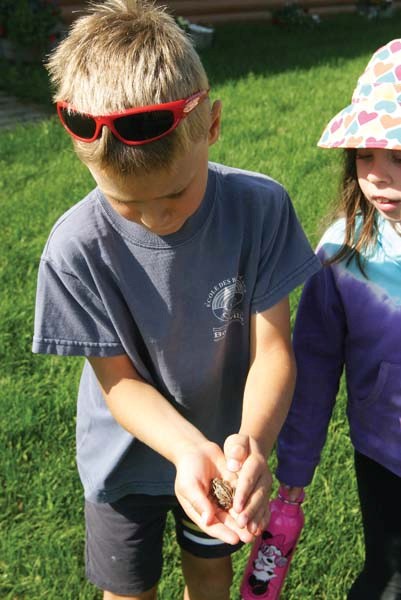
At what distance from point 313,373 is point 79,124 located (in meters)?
0.95

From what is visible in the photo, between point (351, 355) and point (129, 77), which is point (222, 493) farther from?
point (129, 77)

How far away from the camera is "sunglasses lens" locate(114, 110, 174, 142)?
138 centimetres

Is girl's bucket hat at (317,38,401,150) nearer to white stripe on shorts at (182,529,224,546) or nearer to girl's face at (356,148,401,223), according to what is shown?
girl's face at (356,148,401,223)

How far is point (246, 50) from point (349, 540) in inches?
326

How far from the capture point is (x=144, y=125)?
4.57 ft

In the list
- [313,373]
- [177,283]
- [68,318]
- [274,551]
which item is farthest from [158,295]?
[274,551]

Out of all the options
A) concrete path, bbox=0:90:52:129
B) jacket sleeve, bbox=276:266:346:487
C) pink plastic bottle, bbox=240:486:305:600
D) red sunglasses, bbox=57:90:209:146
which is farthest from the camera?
concrete path, bbox=0:90:52:129

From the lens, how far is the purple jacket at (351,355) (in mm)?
1830

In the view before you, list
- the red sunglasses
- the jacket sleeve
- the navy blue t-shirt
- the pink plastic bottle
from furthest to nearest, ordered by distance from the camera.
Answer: the pink plastic bottle → the jacket sleeve → the navy blue t-shirt → the red sunglasses

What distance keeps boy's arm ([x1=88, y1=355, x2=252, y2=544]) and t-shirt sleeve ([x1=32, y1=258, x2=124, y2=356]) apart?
6cm

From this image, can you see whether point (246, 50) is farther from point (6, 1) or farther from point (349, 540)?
point (349, 540)

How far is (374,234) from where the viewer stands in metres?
1.86

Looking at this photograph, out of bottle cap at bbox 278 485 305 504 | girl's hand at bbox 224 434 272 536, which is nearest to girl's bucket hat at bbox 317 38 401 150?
girl's hand at bbox 224 434 272 536

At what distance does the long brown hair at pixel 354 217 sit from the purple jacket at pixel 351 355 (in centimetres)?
2
